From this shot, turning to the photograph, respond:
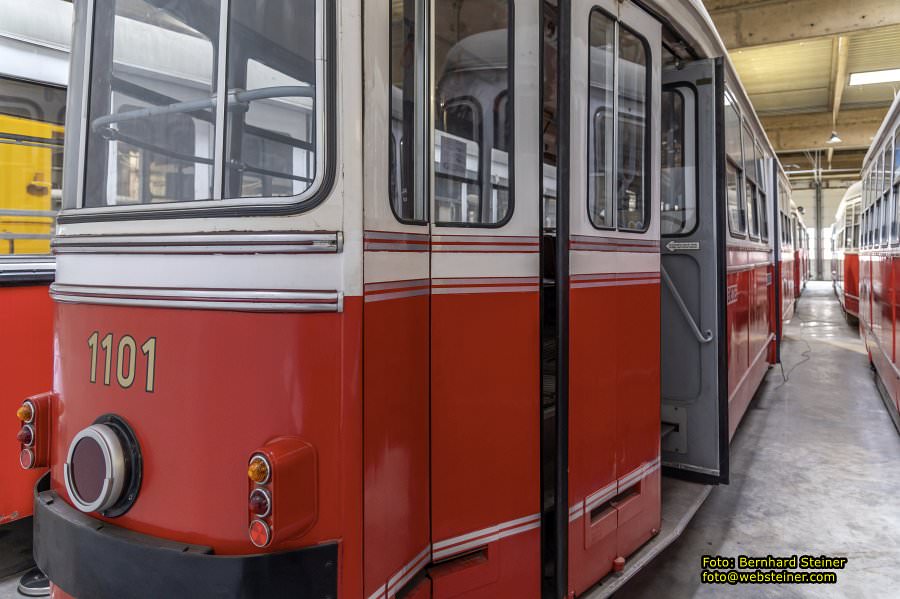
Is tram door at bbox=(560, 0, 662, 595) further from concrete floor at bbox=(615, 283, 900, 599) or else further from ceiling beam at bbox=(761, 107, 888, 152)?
ceiling beam at bbox=(761, 107, 888, 152)

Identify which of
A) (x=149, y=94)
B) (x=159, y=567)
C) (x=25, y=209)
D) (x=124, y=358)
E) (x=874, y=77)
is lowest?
(x=159, y=567)

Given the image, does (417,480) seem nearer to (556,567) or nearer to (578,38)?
(556,567)

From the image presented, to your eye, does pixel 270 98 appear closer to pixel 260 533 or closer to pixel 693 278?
pixel 260 533

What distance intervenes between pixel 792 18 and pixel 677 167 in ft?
25.5

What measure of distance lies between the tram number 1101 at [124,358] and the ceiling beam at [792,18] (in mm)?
10757

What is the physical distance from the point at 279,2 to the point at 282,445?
46.2 inches

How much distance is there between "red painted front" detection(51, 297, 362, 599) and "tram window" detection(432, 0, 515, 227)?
63cm

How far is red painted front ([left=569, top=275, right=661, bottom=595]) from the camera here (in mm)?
2414

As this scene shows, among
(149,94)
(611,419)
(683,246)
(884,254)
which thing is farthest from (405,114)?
(884,254)

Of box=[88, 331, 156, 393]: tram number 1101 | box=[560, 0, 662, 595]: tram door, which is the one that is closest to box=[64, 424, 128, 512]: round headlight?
box=[88, 331, 156, 393]: tram number 1101

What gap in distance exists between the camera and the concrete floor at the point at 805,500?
322cm

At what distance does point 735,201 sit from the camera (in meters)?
4.74

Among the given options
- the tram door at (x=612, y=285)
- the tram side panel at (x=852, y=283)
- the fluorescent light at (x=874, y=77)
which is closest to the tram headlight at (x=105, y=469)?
the tram door at (x=612, y=285)

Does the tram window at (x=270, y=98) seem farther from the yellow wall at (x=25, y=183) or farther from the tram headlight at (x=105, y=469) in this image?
the yellow wall at (x=25, y=183)
